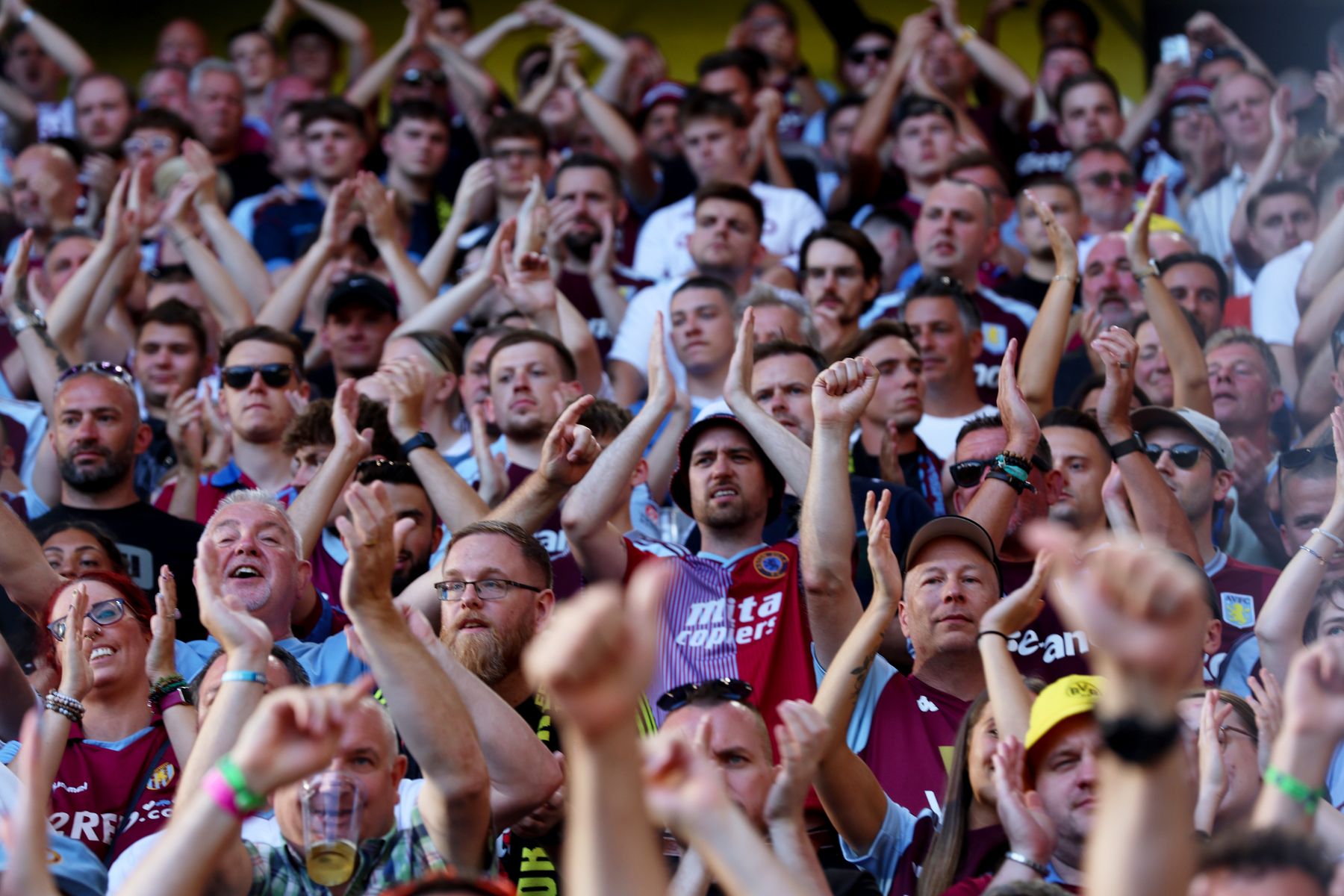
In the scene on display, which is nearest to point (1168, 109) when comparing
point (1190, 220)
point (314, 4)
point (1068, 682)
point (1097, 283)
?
point (1190, 220)

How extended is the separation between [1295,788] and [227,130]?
8.33 meters

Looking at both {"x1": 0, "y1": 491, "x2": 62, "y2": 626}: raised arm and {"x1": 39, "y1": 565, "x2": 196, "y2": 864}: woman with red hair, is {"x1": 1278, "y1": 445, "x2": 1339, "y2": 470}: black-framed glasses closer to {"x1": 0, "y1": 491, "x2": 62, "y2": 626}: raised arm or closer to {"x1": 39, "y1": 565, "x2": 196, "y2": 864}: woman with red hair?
{"x1": 39, "y1": 565, "x2": 196, "y2": 864}: woman with red hair

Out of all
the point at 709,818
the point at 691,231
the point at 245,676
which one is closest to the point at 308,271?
the point at 691,231

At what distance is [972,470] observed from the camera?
18.9 feet

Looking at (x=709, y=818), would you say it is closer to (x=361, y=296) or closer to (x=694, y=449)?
(x=694, y=449)

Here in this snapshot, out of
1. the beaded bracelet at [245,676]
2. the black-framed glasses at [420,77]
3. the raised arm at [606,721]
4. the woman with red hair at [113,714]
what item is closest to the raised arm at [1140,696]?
the raised arm at [606,721]

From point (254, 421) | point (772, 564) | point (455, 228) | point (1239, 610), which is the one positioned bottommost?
point (1239, 610)

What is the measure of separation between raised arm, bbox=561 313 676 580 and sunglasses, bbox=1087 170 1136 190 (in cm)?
403

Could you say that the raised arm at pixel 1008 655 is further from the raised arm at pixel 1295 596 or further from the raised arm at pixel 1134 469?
the raised arm at pixel 1134 469

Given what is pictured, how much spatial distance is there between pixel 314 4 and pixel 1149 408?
7386 millimetres

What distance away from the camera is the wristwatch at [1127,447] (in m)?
5.71

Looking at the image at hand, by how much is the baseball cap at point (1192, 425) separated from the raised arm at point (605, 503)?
5.65ft

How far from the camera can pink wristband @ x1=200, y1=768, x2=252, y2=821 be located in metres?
2.98

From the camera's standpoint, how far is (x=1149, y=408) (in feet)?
20.1
